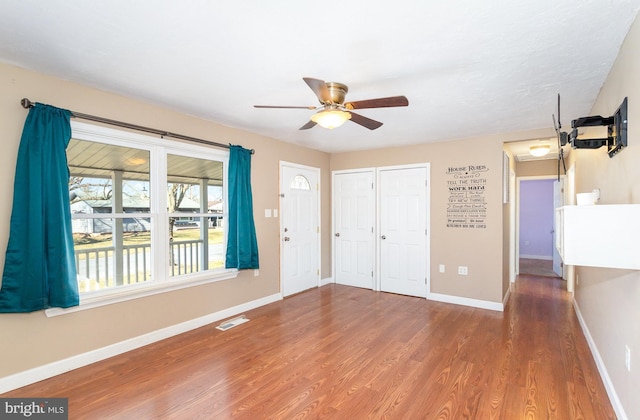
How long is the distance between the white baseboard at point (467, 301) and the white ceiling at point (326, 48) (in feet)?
8.53

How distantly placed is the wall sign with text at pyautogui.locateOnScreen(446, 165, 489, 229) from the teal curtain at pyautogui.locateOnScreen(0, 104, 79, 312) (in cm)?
455

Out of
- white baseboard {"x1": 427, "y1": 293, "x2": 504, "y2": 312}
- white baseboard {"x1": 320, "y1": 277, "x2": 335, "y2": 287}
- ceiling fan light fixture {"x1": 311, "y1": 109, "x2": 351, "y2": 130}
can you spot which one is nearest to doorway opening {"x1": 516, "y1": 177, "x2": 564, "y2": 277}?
white baseboard {"x1": 427, "y1": 293, "x2": 504, "y2": 312}

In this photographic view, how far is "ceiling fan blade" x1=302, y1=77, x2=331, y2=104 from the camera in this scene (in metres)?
2.00

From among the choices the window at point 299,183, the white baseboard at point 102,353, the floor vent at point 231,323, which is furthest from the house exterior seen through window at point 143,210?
the window at point 299,183

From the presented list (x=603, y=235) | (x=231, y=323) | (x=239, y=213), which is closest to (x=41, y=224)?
(x=239, y=213)

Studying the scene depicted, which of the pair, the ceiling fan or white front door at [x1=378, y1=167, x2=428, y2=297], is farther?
white front door at [x1=378, y1=167, x2=428, y2=297]

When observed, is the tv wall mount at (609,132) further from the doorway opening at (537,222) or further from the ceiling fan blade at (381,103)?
the doorway opening at (537,222)

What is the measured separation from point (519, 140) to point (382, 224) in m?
2.29

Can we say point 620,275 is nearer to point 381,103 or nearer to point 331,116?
point 381,103

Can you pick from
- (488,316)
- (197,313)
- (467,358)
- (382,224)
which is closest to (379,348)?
(467,358)

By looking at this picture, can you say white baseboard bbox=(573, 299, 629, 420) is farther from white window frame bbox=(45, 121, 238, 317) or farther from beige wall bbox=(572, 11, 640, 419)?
white window frame bbox=(45, 121, 238, 317)

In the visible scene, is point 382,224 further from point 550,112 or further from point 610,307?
point 610,307

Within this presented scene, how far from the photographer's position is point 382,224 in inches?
210

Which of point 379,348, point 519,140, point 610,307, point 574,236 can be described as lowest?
point 379,348
